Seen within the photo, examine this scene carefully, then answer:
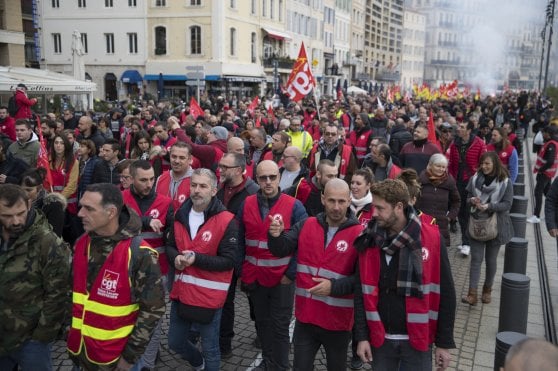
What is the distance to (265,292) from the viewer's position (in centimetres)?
455

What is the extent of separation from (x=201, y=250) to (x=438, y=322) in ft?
5.87

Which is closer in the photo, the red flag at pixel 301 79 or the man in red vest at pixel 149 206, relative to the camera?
the man in red vest at pixel 149 206

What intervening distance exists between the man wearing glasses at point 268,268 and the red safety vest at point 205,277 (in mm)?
422

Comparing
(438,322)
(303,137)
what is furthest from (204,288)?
(303,137)

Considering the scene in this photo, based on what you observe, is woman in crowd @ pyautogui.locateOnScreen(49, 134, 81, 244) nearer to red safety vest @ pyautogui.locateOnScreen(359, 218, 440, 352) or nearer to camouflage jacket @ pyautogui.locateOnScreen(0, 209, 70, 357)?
camouflage jacket @ pyautogui.locateOnScreen(0, 209, 70, 357)

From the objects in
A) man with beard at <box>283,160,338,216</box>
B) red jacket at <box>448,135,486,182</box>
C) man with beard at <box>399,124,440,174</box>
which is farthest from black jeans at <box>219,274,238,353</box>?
red jacket at <box>448,135,486,182</box>

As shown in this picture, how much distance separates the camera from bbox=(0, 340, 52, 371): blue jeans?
140 inches

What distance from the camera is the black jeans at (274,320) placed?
14.5ft

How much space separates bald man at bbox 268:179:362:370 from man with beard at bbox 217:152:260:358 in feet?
3.88

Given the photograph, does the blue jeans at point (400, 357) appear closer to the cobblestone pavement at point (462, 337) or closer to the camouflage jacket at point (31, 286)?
the cobblestone pavement at point (462, 337)

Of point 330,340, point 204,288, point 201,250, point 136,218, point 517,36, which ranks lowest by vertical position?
point 330,340

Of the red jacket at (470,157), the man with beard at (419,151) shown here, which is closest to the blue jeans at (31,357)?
the man with beard at (419,151)

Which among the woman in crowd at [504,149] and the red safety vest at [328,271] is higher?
the woman in crowd at [504,149]

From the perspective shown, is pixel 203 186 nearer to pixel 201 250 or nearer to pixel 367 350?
pixel 201 250
